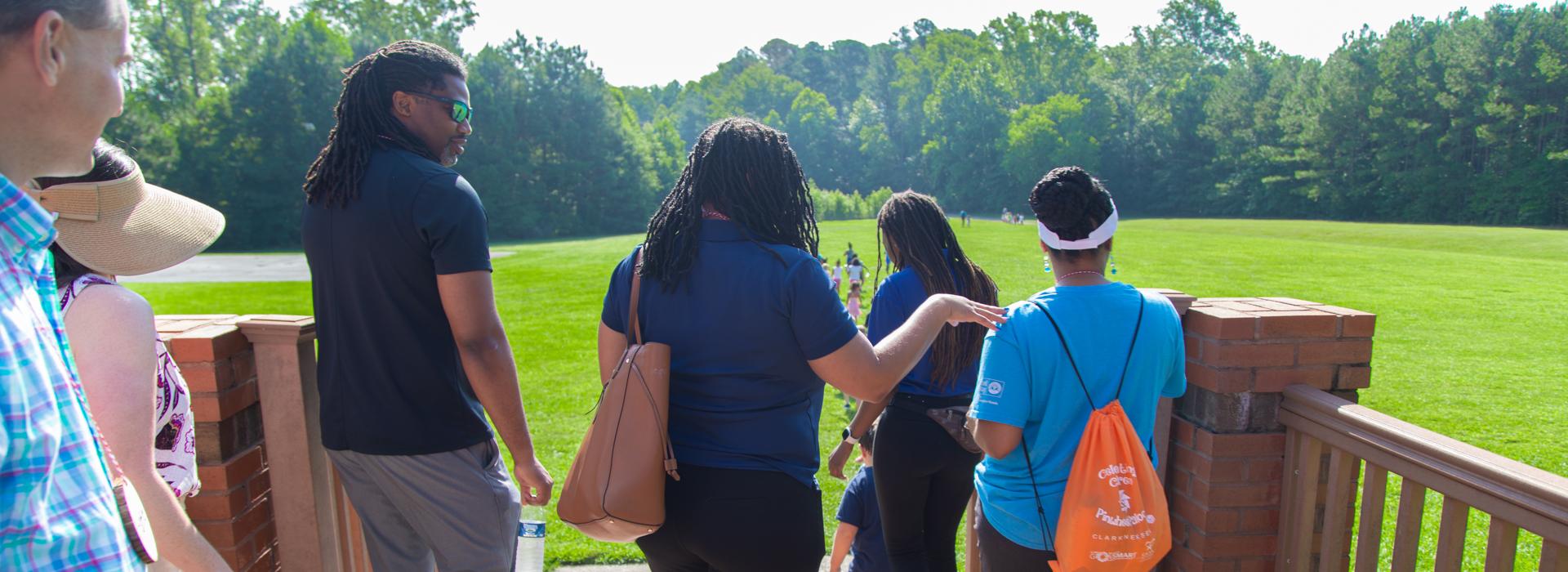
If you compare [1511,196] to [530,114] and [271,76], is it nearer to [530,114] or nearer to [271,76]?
[530,114]

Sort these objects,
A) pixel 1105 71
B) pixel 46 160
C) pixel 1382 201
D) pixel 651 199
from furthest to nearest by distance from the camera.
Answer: pixel 1105 71
pixel 651 199
pixel 1382 201
pixel 46 160

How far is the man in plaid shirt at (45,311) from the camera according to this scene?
854mm

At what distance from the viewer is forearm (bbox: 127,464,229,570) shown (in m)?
1.44

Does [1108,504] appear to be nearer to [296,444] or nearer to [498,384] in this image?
[498,384]

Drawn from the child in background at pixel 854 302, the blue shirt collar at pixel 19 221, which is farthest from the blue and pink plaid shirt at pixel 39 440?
the child in background at pixel 854 302

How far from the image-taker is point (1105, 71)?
8131cm

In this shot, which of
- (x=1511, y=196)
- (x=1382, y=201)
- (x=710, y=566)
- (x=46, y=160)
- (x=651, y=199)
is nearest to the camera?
(x=46, y=160)

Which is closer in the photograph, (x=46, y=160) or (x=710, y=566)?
(x=46, y=160)

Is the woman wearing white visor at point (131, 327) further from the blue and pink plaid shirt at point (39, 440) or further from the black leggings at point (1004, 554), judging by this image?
the black leggings at point (1004, 554)

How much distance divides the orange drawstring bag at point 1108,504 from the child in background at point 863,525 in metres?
1.32


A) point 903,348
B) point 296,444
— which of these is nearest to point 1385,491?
point 903,348

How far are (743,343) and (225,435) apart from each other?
1.83m

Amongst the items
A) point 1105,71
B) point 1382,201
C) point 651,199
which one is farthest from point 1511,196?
point 651,199

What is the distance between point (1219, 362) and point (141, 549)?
265cm
